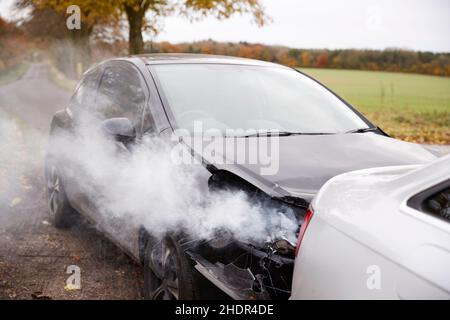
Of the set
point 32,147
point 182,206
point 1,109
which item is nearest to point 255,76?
point 182,206

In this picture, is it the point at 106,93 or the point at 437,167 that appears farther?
the point at 106,93

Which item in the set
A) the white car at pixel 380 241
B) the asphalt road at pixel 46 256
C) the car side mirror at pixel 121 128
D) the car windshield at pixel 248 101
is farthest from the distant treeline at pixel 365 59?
the white car at pixel 380 241

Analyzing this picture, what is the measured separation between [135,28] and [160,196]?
40.4ft

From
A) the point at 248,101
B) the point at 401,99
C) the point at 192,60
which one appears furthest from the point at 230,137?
the point at 401,99

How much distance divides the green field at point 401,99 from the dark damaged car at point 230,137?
9.19m

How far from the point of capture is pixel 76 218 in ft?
16.7

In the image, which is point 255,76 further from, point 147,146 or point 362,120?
point 147,146

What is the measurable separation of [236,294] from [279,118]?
5.79ft

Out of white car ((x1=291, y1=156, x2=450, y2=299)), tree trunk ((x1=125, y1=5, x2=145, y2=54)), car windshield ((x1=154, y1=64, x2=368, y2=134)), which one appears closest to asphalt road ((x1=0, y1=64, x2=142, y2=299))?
car windshield ((x1=154, y1=64, x2=368, y2=134))

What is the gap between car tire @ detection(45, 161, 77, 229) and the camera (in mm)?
4871

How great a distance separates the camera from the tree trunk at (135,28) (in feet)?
47.2

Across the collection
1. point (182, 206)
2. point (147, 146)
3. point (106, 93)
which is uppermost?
point (106, 93)

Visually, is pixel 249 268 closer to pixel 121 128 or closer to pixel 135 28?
pixel 121 128

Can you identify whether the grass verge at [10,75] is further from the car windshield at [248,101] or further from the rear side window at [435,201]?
the rear side window at [435,201]
